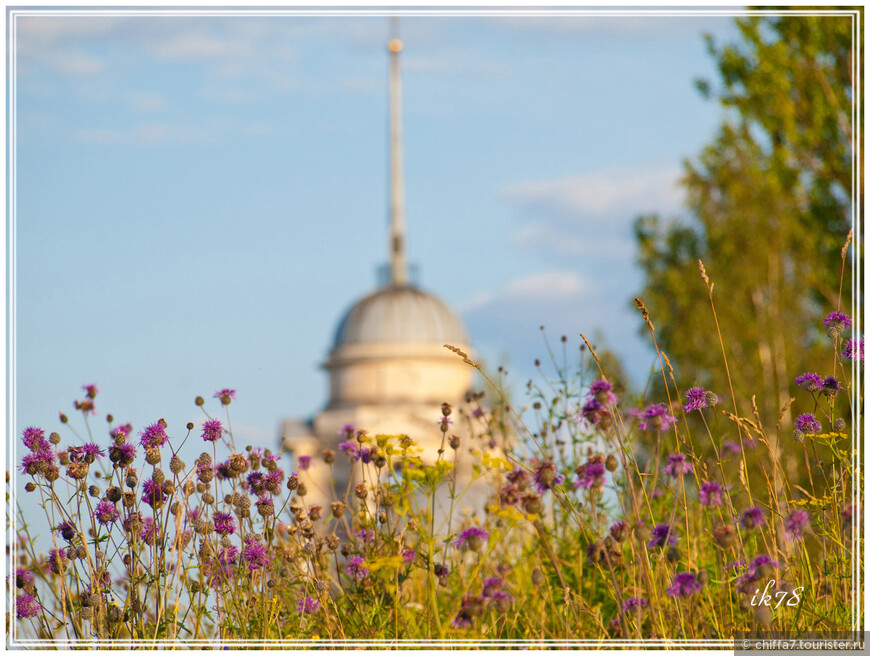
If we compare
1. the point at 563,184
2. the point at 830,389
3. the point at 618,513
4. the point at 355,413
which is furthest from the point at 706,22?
the point at 355,413

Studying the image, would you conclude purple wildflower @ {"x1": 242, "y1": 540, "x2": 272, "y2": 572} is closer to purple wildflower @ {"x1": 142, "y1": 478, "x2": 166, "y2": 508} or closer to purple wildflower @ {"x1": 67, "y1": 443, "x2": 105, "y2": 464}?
purple wildflower @ {"x1": 142, "y1": 478, "x2": 166, "y2": 508}

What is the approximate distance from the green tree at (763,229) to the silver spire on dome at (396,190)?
26.3 metres

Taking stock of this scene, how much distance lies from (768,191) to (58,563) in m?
18.6

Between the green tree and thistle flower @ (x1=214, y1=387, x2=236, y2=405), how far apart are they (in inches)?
312

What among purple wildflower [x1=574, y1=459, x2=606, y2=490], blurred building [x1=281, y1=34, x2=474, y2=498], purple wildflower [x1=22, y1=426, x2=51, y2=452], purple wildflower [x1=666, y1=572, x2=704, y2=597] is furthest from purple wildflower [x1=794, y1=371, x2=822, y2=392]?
blurred building [x1=281, y1=34, x2=474, y2=498]

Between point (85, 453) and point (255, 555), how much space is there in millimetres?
612

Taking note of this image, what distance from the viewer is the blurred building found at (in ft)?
138

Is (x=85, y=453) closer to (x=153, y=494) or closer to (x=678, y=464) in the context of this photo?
(x=153, y=494)

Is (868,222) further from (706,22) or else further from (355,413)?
(355,413)

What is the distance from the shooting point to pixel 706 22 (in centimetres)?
398

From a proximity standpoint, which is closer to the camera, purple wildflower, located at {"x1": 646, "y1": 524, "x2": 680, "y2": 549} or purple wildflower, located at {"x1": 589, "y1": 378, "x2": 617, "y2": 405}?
purple wildflower, located at {"x1": 589, "y1": 378, "x2": 617, "y2": 405}

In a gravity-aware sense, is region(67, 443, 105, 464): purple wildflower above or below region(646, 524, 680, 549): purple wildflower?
above

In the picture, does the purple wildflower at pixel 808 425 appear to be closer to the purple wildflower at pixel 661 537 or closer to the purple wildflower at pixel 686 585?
the purple wildflower at pixel 661 537

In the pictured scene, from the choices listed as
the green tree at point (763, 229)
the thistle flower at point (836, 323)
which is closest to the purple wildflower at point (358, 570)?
the thistle flower at point (836, 323)
